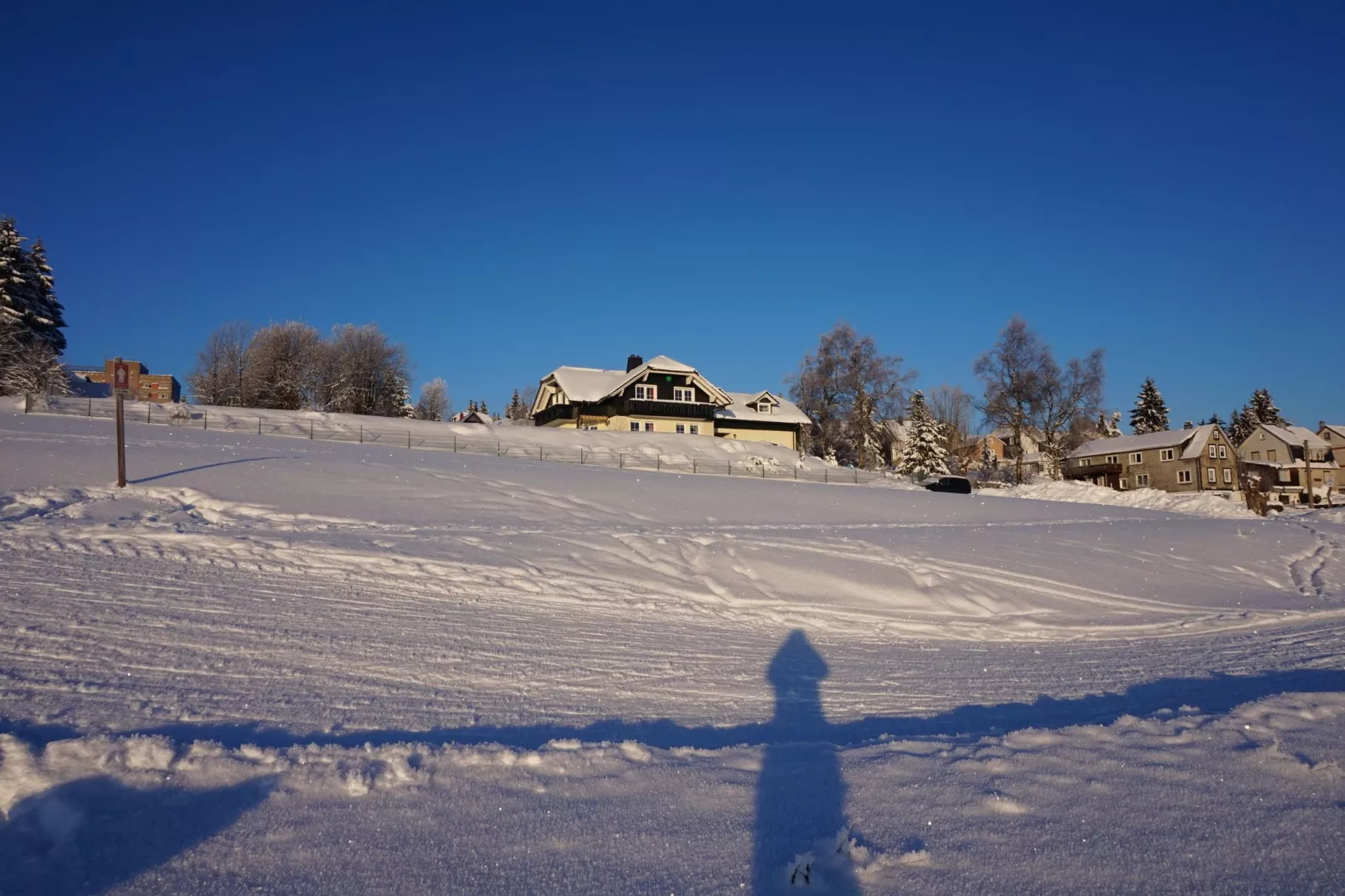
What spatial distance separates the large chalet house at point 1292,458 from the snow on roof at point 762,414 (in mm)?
39458

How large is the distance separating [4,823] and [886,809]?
428cm

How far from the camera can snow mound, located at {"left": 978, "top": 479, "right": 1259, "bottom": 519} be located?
34.2 m

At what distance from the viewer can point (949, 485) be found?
43.1m

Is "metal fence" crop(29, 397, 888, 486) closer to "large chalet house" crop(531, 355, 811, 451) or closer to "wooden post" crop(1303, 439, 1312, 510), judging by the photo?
"large chalet house" crop(531, 355, 811, 451)

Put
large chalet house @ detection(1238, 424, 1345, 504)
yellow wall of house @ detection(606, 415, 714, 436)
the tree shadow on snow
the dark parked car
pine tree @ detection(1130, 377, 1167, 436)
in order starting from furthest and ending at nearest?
pine tree @ detection(1130, 377, 1167, 436), large chalet house @ detection(1238, 424, 1345, 504), yellow wall of house @ detection(606, 415, 714, 436), the dark parked car, the tree shadow on snow

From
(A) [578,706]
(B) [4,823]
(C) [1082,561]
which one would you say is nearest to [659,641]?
(A) [578,706]

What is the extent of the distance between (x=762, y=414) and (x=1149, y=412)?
161 ft

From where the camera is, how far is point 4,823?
3.67 metres

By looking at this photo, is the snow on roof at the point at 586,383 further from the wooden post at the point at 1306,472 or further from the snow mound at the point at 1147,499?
the wooden post at the point at 1306,472

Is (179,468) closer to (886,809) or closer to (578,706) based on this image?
(578,706)

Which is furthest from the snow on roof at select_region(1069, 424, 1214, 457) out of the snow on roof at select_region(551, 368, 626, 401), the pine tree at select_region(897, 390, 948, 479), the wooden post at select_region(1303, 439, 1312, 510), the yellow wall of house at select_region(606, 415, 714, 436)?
the snow on roof at select_region(551, 368, 626, 401)

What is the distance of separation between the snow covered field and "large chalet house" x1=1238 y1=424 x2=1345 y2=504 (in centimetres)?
6594

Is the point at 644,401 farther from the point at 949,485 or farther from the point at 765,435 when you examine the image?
the point at 949,485

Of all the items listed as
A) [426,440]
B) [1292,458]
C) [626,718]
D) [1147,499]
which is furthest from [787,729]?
[1292,458]
